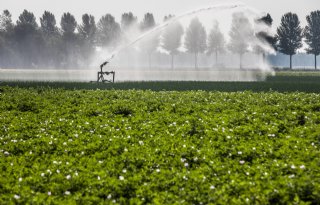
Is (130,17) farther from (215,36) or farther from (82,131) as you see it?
(82,131)

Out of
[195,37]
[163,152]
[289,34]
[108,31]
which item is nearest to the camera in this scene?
[163,152]

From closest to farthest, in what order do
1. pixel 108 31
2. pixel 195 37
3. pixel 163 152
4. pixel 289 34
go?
pixel 163 152 → pixel 289 34 → pixel 195 37 → pixel 108 31

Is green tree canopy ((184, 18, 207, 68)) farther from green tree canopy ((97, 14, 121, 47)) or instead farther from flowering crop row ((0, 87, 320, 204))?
flowering crop row ((0, 87, 320, 204))

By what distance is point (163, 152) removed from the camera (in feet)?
28.8

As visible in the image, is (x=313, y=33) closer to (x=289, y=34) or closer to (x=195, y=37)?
(x=289, y=34)

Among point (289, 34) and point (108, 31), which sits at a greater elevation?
point (108, 31)

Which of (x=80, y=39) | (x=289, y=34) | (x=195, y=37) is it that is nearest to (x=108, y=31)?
(x=80, y=39)

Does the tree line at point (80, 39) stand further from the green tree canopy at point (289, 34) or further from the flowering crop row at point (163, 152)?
the flowering crop row at point (163, 152)

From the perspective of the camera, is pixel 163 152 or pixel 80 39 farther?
pixel 80 39

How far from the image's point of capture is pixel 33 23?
123500 millimetres

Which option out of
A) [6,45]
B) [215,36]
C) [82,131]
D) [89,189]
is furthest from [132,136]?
[6,45]

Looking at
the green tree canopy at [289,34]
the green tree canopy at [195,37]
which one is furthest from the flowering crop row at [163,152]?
the green tree canopy at [195,37]

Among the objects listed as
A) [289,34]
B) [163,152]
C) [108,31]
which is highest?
[108,31]

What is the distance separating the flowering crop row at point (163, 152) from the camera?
21.8 feet
